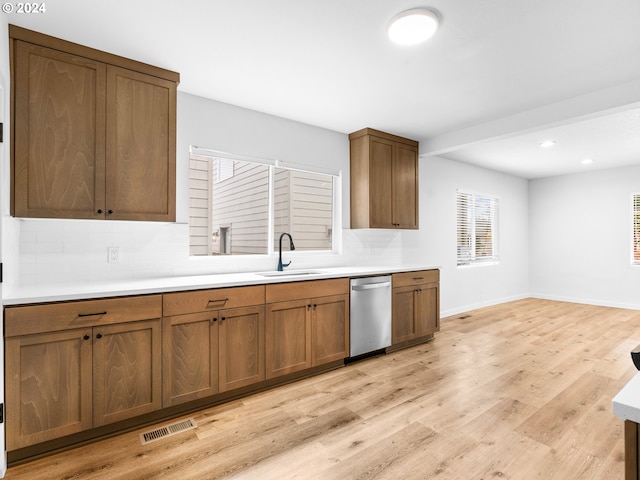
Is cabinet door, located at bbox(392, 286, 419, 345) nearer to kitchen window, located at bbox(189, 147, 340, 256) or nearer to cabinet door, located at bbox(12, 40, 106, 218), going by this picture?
kitchen window, located at bbox(189, 147, 340, 256)

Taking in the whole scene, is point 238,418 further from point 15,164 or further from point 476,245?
point 476,245

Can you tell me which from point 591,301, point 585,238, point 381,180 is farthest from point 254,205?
point 591,301

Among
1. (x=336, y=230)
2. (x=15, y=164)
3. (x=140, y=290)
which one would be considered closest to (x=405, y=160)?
(x=336, y=230)

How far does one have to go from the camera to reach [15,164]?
82.4 inches

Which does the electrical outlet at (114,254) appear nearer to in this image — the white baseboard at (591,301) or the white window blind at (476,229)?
the white window blind at (476,229)

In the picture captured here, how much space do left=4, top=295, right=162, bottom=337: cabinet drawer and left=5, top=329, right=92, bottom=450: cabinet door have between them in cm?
5

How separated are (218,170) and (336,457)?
2.58m

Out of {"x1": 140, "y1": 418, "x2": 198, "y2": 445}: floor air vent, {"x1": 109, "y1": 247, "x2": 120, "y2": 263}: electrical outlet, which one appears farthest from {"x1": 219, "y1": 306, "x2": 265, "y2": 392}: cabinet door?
{"x1": 109, "y1": 247, "x2": 120, "y2": 263}: electrical outlet

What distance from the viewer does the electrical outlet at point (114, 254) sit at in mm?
2678

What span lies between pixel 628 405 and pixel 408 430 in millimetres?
1820

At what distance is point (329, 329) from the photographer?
128 inches

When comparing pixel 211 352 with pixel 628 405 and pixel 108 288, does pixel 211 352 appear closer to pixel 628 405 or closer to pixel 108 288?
pixel 108 288

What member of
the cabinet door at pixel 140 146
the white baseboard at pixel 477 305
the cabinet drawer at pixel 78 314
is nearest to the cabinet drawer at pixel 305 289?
the cabinet drawer at pixel 78 314

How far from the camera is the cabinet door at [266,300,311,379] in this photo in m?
2.83
